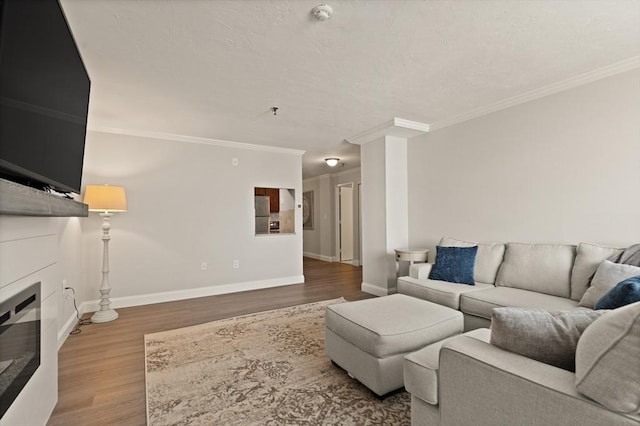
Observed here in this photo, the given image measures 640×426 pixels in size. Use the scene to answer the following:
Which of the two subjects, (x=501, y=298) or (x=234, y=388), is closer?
(x=234, y=388)

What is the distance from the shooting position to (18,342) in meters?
1.40

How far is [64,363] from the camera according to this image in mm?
2463

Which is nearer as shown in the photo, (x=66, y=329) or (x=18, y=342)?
(x=18, y=342)

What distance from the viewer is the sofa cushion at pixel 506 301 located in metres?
2.35

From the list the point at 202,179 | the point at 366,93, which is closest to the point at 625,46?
the point at 366,93

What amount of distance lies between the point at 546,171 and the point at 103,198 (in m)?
4.84

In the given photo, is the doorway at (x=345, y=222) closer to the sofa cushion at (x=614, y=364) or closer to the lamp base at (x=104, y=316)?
the lamp base at (x=104, y=316)

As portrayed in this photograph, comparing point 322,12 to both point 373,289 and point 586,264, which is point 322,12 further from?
point 373,289

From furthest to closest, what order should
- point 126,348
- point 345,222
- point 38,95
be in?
point 345,222 < point 126,348 < point 38,95

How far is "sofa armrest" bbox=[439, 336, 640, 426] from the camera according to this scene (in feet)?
2.95

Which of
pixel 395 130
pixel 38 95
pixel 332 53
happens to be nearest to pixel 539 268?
pixel 395 130

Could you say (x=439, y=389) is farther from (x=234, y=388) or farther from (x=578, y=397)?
(x=234, y=388)

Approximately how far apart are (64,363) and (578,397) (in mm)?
3334

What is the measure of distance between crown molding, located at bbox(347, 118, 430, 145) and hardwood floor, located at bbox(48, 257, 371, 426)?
2.39 metres
